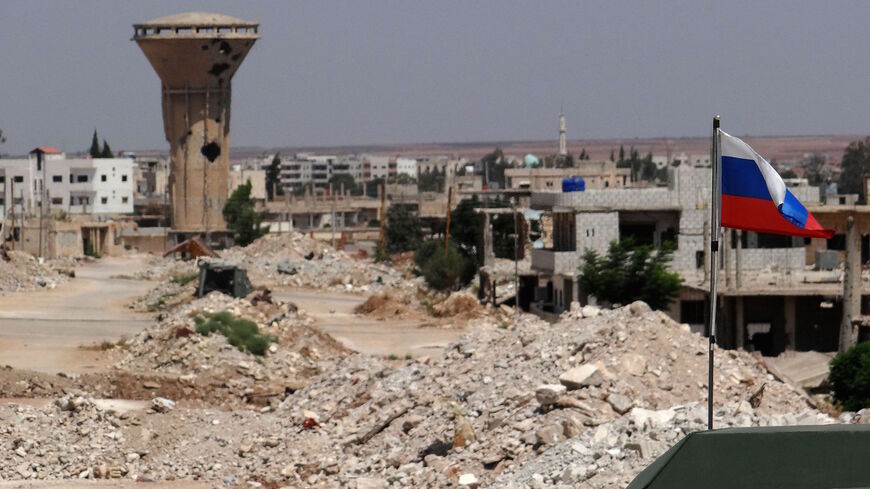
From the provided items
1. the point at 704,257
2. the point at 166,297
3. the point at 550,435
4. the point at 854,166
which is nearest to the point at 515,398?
the point at 550,435

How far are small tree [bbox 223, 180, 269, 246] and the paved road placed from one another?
16.7 metres

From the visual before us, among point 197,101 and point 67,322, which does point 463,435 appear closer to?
point 67,322

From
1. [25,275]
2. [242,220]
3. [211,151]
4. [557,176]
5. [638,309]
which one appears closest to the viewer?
[638,309]

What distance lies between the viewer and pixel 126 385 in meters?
22.9

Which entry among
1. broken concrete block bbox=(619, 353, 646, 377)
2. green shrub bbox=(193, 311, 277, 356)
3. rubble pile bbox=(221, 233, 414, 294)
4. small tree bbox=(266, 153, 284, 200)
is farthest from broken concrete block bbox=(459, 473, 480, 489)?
small tree bbox=(266, 153, 284, 200)

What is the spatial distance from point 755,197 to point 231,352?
54.1 feet

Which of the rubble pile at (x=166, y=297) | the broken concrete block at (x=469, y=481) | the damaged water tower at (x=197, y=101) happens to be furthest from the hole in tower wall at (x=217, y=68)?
the broken concrete block at (x=469, y=481)

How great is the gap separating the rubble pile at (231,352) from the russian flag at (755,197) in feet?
43.5

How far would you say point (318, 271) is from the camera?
4975 cm

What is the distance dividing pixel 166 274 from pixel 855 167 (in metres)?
58.5

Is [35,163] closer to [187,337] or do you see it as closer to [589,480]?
[187,337]

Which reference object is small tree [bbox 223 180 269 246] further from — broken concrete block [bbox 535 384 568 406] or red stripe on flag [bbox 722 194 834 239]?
red stripe on flag [bbox 722 194 834 239]

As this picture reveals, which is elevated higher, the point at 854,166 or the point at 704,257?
the point at 854,166

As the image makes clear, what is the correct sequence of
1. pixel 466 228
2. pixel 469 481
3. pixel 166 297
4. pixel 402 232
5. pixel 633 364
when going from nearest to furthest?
pixel 469 481 < pixel 633 364 < pixel 166 297 < pixel 466 228 < pixel 402 232
